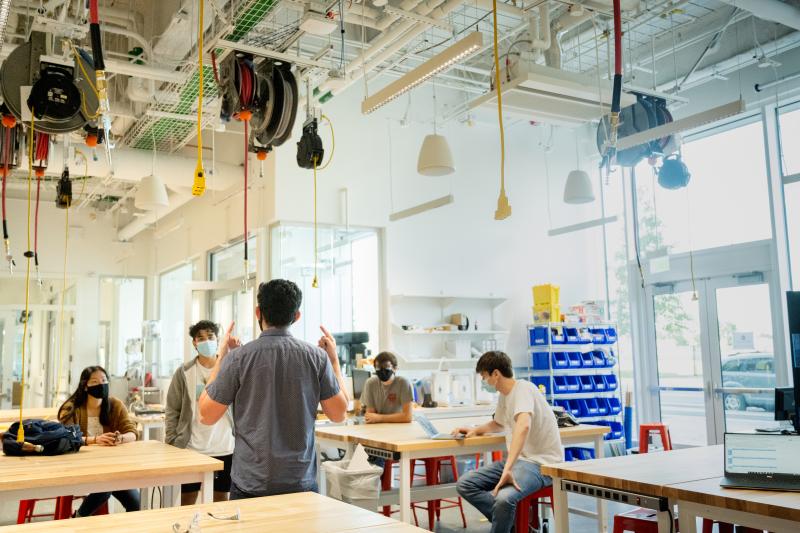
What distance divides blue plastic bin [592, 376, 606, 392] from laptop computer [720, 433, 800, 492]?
19.6 feet

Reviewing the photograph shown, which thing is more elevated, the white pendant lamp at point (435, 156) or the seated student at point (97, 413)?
the white pendant lamp at point (435, 156)

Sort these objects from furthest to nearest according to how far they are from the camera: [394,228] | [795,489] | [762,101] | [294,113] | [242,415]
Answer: [394,228], [762,101], [294,113], [242,415], [795,489]

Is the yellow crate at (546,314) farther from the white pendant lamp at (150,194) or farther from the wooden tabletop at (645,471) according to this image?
the wooden tabletop at (645,471)

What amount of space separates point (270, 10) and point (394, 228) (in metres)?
3.77

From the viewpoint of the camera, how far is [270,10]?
18.4ft

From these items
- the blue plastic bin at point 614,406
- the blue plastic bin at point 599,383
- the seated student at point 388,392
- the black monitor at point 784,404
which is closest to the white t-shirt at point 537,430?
the black monitor at point 784,404

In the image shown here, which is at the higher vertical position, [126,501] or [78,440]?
[78,440]

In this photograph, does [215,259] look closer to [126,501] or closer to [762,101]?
[126,501]

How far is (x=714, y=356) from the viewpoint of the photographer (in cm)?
854

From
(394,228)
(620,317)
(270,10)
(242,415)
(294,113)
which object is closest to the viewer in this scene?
(242,415)

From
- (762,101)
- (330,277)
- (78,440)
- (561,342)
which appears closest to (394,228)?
(330,277)

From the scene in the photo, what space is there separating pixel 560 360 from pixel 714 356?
1.81 metres

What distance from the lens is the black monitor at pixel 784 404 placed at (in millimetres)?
3723

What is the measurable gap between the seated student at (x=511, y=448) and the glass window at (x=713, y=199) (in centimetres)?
506
